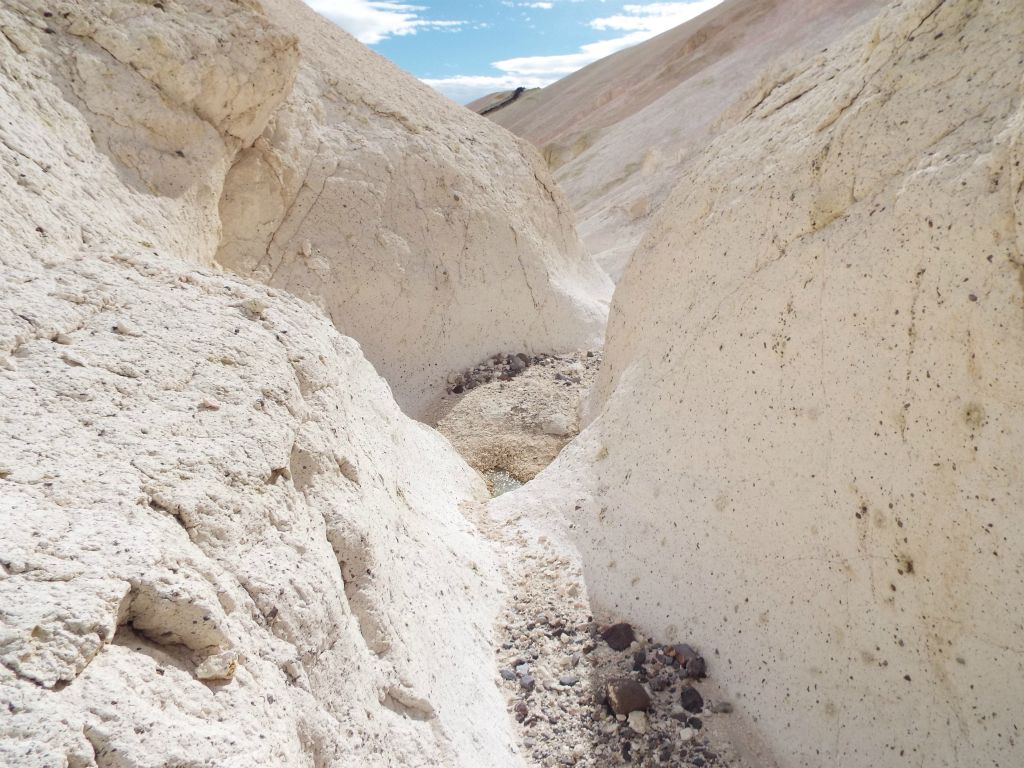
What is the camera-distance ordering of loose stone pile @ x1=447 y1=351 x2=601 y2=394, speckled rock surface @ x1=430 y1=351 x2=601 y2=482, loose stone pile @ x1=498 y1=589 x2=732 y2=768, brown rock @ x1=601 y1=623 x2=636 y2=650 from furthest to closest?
loose stone pile @ x1=447 y1=351 x2=601 y2=394 → speckled rock surface @ x1=430 y1=351 x2=601 y2=482 → brown rock @ x1=601 y1=623 x2=636 y2=650 → loose stone pile @ x1=498 y1=589 x2=732 y2=768

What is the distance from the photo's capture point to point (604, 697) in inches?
110

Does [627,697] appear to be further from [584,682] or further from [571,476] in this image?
[571,476]

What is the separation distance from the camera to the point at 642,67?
2866 centimetres

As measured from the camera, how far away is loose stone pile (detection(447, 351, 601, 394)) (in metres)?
6.80

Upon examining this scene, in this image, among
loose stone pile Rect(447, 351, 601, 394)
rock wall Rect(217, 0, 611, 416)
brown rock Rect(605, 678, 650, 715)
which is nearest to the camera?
brown rock Rect(605, 678, 650, 715)

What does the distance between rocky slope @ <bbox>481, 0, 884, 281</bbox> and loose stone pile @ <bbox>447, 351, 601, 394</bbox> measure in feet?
15.8

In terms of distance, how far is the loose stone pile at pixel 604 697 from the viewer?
8.45 feet

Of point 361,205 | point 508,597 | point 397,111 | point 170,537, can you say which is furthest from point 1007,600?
point 397,111

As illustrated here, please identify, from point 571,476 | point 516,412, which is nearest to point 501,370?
point 516,412

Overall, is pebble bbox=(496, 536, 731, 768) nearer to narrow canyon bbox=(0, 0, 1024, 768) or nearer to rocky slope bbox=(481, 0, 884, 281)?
narrow canyon bbox=(0, 0, 1024, 768)

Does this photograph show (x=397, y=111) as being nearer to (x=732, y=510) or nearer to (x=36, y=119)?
(x=36, y=119)

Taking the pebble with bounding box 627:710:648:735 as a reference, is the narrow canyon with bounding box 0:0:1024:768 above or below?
above

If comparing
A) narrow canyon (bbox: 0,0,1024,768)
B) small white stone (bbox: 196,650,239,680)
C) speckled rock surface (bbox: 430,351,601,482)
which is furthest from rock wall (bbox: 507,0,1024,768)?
speckled rock surface (bbox: 430,351,601,482)

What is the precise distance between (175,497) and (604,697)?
1850 millimetres
